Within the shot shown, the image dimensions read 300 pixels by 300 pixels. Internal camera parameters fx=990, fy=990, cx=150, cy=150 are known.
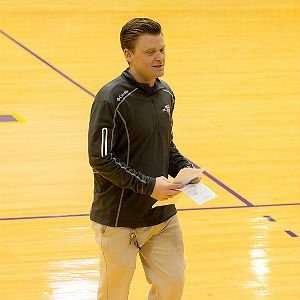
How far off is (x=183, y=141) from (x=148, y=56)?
16.5 ft

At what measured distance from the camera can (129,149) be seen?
14.5ft

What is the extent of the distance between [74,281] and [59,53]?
291 inches

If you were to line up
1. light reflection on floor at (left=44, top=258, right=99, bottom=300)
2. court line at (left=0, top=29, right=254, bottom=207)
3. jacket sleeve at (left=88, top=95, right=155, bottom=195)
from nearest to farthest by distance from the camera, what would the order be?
jacket sleeve at (left=88, top=95, right=155, bottom=195) → light reflection on floor at (left=44, top=258, right=99, bottom=300) → court line at (left=0, top=29, right=254, bottom=207)

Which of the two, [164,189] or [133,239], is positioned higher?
[164,189]

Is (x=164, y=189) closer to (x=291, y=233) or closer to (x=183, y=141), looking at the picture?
(x=291, y=233)

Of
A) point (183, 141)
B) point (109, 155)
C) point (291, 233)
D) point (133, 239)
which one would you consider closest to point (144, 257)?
point (133, 239)

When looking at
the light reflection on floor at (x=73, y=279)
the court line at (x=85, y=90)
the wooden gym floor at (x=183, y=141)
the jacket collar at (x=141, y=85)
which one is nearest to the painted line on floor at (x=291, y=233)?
the wooden gym floor at (x=183, y=141)

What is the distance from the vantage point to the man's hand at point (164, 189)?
170 inches

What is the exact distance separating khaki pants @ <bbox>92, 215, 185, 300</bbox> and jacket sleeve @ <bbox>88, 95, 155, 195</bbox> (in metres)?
0.27

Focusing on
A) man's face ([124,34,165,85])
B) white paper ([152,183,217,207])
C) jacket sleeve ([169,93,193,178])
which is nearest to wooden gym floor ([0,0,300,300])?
jacket sleeve ([169,93,193,178])

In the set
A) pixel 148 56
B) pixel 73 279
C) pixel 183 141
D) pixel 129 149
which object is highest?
pixel 148 56

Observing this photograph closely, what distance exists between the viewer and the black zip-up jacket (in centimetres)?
432

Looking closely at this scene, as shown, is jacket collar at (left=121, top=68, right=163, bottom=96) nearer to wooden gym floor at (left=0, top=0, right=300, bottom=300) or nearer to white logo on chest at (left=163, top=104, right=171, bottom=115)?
white logo on chest at (left=163, top=104, right=171, bottom=115)

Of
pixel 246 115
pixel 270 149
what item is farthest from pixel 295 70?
pixel 270 149
